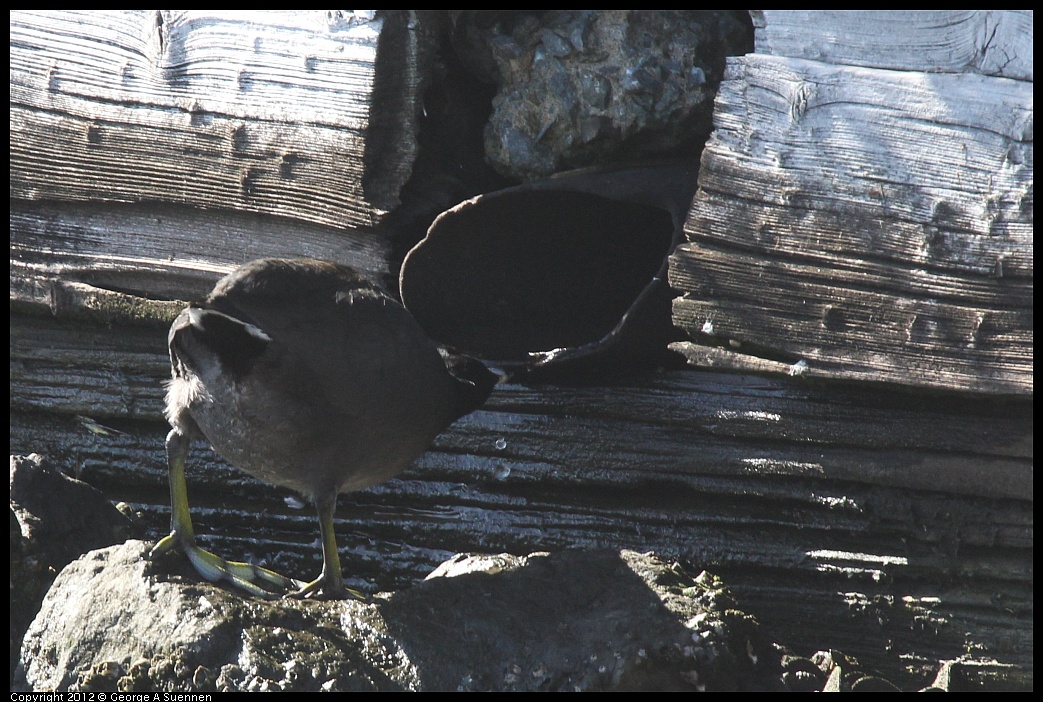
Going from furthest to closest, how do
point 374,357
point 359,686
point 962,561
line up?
point 962,561, point 374,357, point 359,686

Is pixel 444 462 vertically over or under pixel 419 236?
under

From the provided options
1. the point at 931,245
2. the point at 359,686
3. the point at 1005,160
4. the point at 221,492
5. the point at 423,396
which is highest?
the point at 1005,160

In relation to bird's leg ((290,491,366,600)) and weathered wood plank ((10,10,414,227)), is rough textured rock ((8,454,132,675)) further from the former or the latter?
weathered wood plank ((10,10,414,227))

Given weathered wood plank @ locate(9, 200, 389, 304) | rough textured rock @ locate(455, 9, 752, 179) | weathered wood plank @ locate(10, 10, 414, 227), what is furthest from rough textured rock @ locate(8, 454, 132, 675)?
rough textured rock @ locate(455, 9, 752, 179)

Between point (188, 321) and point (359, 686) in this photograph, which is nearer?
point (359, 686)

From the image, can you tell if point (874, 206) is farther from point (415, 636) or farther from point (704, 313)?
point (415, 636)

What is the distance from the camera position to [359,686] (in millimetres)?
2570

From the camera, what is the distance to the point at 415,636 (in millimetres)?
2717

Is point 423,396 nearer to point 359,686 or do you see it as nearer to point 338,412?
point 338,412

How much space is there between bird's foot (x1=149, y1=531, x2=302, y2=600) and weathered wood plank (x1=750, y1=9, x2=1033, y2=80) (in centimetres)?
242

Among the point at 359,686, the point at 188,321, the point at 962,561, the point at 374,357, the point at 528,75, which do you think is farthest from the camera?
the point at 528,75

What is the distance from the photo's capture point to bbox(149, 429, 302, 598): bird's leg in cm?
321

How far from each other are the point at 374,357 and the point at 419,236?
0.91m

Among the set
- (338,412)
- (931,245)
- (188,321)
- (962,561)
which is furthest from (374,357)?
(962,561)
